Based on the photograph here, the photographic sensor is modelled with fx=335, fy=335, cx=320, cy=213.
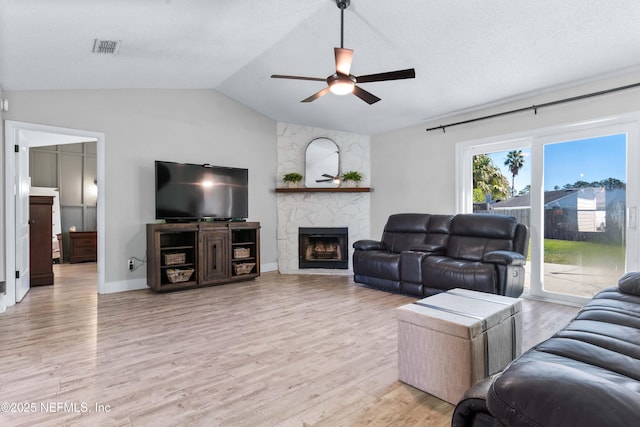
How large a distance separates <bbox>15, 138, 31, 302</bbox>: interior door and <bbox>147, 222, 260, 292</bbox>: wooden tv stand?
133cm

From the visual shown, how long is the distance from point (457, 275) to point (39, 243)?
554 centimetres

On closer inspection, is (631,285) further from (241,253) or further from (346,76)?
(241,253)

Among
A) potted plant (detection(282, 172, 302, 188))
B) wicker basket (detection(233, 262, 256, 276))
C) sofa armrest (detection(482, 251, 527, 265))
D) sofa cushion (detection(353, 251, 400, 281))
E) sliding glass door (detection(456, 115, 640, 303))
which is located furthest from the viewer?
potted plant (detection(282, 172, 302, 188))

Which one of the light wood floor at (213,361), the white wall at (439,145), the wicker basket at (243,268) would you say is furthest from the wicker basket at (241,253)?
the white wall at (439,145)

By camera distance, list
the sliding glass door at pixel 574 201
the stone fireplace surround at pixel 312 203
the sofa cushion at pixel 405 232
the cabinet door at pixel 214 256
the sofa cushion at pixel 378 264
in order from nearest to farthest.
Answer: the sliding glass door at pixel 574 201, the sofa cushion at pixel 378 264, the cabinet door at pixel 214 256, the sofa cushion at pixel 405 232, the stone fireplace surround at pixel 312 203

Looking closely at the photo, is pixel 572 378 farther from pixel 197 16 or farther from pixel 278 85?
pixel 278 85

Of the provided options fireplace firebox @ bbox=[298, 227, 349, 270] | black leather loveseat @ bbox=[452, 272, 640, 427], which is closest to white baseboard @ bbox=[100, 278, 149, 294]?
fireplace firebox @ bbox=[298, 227, 349, 270]

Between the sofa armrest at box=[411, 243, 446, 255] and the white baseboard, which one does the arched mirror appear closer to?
the sofa armrest at box=[411, 243, 446, 255]

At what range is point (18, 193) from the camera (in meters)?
3.87

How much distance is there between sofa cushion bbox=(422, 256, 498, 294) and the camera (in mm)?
3371

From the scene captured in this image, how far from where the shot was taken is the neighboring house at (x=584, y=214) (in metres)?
3.60

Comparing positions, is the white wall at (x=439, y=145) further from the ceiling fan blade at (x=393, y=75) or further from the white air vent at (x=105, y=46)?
the white air vent at (x=105, y=46)

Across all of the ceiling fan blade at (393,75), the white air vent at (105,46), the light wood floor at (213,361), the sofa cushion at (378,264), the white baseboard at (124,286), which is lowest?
the light wood floor at (213,361)

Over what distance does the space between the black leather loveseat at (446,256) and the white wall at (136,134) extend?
2.68m
